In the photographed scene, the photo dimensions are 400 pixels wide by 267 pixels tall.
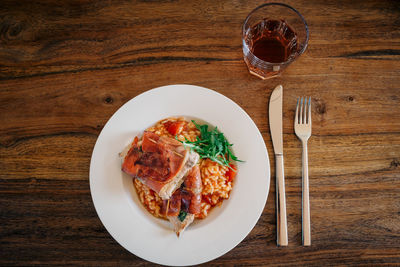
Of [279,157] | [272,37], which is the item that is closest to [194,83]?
[272,37]

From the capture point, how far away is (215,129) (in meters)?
2.00

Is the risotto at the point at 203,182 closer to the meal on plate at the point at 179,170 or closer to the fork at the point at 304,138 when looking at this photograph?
the meal on plate at the point at 179,170

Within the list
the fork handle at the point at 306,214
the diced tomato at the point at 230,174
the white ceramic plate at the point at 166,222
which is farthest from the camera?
the fork handle at the point at 306,214

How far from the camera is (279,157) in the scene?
2.10m

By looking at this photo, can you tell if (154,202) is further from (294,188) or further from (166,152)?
(294,188)

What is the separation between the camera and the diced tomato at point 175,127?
2.01 m

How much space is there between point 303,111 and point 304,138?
22 centimetres

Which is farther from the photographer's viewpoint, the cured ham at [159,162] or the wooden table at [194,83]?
the wooden table at [194,83]

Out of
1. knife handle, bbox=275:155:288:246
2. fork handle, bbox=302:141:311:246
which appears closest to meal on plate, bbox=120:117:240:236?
knife handle, bbox=275:155:288:246

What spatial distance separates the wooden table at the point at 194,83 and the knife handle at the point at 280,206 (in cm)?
6

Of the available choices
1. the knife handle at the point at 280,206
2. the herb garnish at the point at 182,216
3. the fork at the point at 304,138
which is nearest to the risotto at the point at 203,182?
→ the herb garnish at the point at 182,216

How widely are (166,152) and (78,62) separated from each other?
3.77 ft

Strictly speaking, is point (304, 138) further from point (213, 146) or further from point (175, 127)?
point (175, 127)

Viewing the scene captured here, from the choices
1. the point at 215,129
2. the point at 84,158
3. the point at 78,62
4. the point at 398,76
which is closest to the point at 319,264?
the point at 215,129
